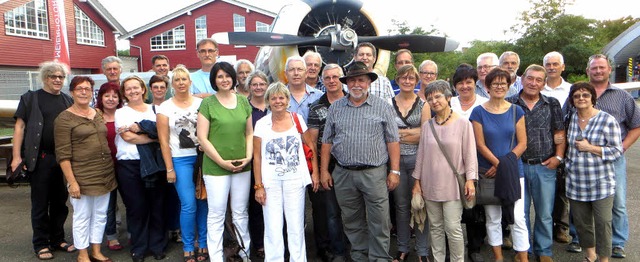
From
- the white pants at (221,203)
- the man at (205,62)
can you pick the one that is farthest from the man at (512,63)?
the man at (205,62)

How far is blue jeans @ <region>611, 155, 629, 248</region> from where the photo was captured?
3465 millimetres

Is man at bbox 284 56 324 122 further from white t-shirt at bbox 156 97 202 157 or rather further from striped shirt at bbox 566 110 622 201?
striped shirt at bbox 566 110 622 201

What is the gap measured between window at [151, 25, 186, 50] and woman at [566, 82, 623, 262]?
26.3m

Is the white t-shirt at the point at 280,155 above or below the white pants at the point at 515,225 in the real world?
above

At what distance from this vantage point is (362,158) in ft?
10.1

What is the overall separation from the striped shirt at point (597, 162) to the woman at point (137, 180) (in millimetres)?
3537

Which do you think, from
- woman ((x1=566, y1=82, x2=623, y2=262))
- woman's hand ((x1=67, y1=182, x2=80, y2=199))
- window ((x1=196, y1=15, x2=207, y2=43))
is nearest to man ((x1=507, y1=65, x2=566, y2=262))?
woman ((x1=566, y1=82, x2=623, y2=262))

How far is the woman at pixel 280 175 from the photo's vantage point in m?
3.13

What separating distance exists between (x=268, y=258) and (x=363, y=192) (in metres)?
0.93

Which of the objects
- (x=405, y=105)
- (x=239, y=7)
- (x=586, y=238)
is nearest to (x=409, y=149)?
(x=405, y=105)

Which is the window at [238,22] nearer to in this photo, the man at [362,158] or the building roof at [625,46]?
the man at [362,158]

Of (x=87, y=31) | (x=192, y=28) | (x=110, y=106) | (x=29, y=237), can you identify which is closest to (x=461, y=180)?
(x=110, y=106)

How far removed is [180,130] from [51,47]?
2077cm

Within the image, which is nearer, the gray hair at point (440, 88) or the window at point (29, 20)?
the gray hair at point (440, 88)
